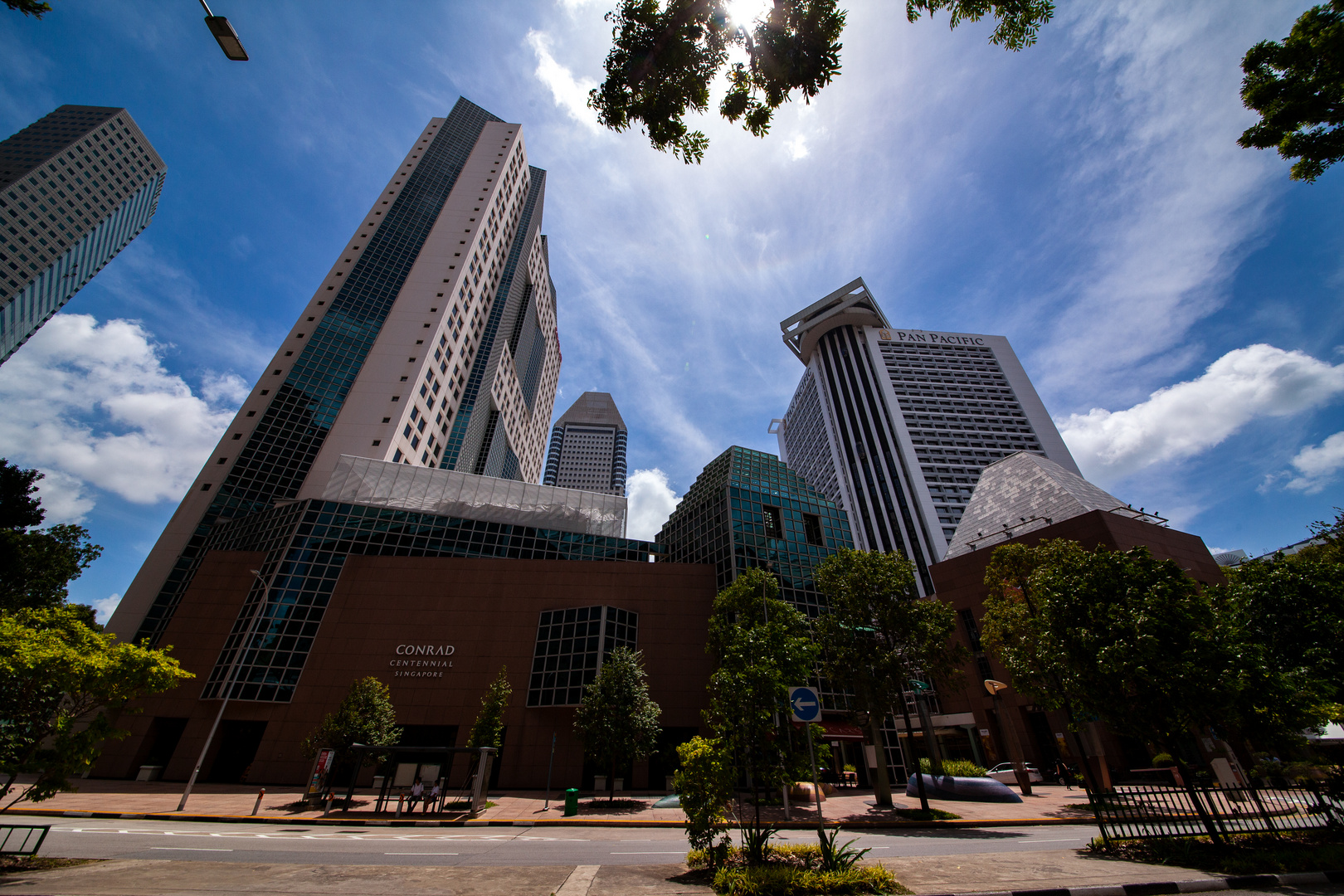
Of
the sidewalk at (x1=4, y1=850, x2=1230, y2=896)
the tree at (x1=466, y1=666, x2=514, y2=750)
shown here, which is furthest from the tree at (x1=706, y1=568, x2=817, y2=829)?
the tree at (x1=466, y1=666, x2=514, y2=750)

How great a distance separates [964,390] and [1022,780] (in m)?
98.0

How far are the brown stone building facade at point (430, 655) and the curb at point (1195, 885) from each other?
29.9m

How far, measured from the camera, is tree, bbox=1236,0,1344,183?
35.3ft

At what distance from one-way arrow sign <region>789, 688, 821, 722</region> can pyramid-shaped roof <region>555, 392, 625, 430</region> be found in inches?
7232

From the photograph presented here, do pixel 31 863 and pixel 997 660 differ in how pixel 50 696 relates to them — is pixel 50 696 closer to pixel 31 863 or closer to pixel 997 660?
pixel 31 863

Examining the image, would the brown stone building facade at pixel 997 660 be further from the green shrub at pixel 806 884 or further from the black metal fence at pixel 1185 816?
the green shrub at pixel 806 884

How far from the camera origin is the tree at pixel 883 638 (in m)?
21.7

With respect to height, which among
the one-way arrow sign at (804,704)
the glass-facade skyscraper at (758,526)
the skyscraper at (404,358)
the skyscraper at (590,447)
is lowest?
the one-way arrow sign at (804,704)

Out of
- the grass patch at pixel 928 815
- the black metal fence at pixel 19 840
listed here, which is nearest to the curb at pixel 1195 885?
the grass patch at pixel 928 815

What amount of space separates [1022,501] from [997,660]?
1878 centimetres

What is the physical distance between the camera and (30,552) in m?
36.5

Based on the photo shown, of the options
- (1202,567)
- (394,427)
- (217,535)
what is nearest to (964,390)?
(1202,567)

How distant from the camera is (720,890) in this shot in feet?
27.8

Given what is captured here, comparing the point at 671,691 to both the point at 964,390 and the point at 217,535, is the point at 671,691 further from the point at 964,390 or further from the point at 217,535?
the point at 964,390
